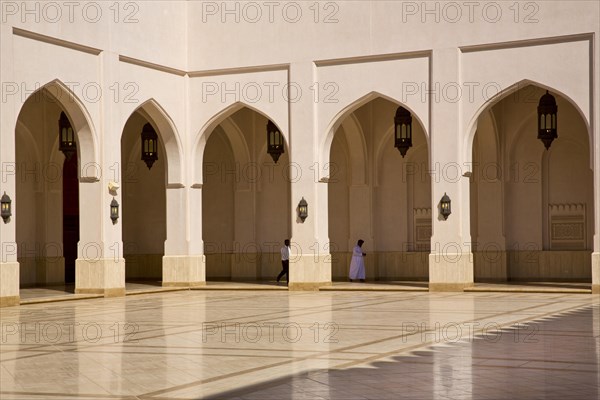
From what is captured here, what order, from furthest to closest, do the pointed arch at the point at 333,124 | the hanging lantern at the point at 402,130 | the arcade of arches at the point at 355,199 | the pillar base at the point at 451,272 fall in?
the arcade of arches at the point at 355,199 → the hanging lantern at the point at 402,130 → the pointed arch at the point at 333,124 → the pillar base at the point at 451,272

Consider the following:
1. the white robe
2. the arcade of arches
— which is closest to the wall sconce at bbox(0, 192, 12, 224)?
the arcade of arches

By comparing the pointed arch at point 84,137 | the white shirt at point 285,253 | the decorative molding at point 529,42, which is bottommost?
the white shirt at point 285,253

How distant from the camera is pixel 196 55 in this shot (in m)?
24.3

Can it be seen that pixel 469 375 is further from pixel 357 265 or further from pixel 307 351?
pixel 357 265

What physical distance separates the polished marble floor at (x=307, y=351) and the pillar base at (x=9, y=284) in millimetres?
598

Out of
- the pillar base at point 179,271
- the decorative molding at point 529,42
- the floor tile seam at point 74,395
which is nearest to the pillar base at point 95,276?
the pillar base at point 179,271

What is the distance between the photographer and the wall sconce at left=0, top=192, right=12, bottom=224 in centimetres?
1862

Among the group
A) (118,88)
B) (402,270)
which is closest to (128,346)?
(118,88)

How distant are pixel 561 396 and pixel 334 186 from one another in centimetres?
1967

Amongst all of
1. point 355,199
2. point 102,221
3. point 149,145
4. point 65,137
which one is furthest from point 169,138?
point 355,199

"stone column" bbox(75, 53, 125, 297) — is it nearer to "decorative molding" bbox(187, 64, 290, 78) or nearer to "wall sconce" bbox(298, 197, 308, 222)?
"decorative molding" bbox(187, 64, 290, 78)

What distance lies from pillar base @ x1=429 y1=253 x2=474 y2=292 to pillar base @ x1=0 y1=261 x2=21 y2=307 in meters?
8.74

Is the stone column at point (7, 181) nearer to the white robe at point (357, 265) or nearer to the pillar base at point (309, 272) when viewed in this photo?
the pillar base at point (309, 272)

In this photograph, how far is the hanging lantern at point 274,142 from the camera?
24508mm
